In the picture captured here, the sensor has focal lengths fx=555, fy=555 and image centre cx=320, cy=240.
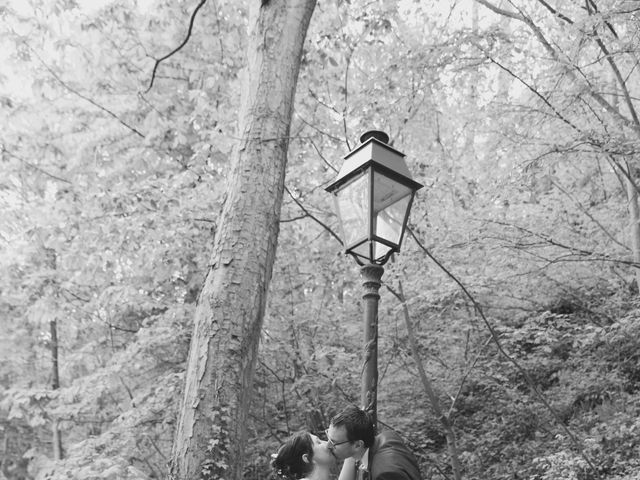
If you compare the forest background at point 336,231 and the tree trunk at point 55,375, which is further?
the tree trunk at point 55,375

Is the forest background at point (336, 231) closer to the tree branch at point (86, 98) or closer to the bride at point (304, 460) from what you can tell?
the tree branch at point (86, 98)

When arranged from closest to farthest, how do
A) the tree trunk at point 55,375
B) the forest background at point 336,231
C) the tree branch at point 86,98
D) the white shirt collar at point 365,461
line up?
the white shirt collar at point 365,461 < the forest background at point 336,231 < the tree branch at point 86,98 < the tree trunk at point 55,375

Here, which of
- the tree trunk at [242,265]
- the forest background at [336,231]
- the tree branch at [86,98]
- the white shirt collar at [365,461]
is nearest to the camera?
the white shirt collar at [365,461]

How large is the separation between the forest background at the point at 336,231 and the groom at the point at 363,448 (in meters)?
2.23

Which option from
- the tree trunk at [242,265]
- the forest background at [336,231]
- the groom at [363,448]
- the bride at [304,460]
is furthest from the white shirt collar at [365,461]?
the forest background at [336,231]

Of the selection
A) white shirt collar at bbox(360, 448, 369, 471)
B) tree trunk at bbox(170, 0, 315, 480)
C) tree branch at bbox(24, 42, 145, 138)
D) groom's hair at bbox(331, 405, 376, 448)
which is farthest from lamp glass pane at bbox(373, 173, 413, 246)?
tree branch at bbox(24, 42, 145, 138)

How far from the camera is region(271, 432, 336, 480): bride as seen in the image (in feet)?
9.62

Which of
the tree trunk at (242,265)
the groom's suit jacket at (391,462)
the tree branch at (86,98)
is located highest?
the tree branch at (86,98)

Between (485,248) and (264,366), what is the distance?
10.8 ft

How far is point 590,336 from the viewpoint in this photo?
568cm

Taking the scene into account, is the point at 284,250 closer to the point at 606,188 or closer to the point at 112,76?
the point at 112,76

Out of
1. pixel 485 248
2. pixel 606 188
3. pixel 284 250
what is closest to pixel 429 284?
pixel 485 248

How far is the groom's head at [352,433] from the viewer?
265cm

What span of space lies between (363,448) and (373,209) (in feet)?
4.65
